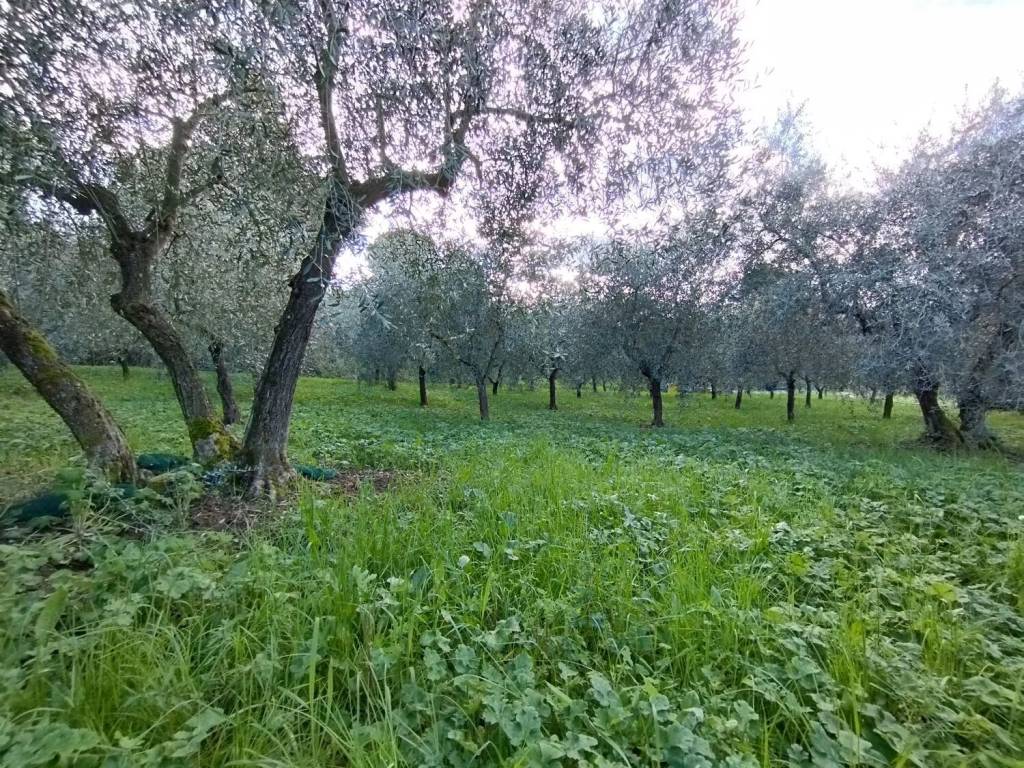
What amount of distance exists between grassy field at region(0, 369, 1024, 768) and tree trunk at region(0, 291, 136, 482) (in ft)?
2.45

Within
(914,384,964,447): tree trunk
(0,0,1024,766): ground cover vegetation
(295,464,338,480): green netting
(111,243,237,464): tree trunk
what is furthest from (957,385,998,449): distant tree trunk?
(111,243,237,464): tree trunk

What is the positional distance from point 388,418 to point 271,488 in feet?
→ 34.7

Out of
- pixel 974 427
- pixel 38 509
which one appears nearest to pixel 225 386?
pixel 38 509

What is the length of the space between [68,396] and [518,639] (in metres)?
5.33

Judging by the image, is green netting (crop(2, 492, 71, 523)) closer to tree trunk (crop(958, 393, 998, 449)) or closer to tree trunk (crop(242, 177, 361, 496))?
tree trunk (crop(242, 177, 361, 496))

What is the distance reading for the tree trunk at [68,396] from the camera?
14.2 ft

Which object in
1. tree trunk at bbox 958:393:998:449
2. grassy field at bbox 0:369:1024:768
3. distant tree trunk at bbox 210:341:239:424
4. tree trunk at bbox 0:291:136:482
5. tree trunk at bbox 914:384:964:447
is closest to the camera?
grassy field at bbox 0:369:1024:768

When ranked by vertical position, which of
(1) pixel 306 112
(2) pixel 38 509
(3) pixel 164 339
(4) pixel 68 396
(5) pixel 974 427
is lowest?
(2) pixel 38 509

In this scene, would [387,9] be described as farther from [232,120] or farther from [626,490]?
[626,490]

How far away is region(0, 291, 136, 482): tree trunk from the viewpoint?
4.34m

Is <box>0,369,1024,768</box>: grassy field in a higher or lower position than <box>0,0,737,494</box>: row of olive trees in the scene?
lower

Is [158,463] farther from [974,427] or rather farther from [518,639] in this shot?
[974,427]

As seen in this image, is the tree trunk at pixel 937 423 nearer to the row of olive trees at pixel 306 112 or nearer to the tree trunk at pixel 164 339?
the row of olive trees at pixel 306 112

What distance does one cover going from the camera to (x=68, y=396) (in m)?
4.52
